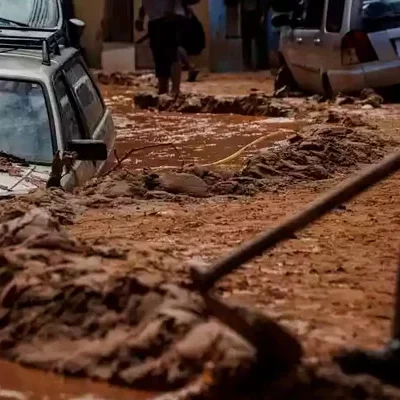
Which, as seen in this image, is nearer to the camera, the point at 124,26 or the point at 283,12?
the point at 283,12

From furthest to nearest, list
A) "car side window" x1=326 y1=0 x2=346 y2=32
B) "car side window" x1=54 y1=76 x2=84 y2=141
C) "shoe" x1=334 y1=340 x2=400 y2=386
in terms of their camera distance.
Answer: "car side window" x1=326 y1=0 x2=346 y2=32, "car side window" x1=54 y1=76 x2=84 y2=141, "shoe" x1=334 y1=340 x2=400 y2=386

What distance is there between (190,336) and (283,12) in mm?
12516

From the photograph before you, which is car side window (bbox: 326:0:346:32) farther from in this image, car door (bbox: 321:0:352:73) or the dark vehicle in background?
the dark vehicle in background

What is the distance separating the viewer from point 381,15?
44.1 ft

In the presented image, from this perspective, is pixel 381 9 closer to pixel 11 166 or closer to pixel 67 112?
pixel 67 112

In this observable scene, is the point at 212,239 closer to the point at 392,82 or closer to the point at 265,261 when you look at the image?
the point at 265,261

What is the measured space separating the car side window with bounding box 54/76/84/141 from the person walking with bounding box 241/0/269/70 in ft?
54.4

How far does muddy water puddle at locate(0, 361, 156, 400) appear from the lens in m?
4.00

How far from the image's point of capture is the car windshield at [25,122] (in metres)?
7.20

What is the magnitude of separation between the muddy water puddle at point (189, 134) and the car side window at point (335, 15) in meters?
1.22

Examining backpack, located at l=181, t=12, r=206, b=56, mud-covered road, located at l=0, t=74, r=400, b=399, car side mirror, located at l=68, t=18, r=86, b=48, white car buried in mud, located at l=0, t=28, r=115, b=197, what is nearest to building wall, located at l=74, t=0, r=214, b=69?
backpack, located at l=181, t=12, r=206, b=56

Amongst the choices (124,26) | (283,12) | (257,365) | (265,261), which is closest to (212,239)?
(265,261)

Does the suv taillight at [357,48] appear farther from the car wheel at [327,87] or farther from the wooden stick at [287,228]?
the wooden stick at [287,228]

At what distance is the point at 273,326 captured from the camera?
3641 millimetres
